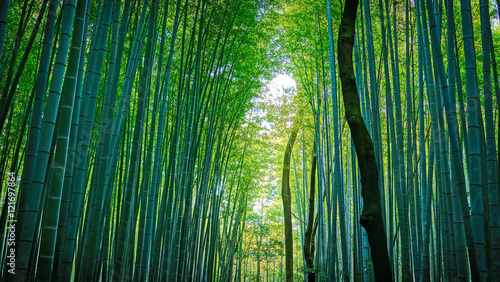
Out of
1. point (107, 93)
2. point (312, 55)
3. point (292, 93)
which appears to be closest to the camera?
point (107, 93)

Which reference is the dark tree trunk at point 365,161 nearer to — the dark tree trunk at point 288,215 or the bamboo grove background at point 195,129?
the bamboo grove background at point 195,129

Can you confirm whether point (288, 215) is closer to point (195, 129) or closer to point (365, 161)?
point (195, 129)

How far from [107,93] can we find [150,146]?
738 mm

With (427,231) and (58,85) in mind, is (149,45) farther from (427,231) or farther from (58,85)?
(427,231)

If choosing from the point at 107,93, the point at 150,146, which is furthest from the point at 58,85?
the point at 150,146

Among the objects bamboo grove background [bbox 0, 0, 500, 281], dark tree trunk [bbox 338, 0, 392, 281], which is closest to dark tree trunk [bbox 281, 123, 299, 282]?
bamboo grove background [bbox 0, 0, 500, 281]

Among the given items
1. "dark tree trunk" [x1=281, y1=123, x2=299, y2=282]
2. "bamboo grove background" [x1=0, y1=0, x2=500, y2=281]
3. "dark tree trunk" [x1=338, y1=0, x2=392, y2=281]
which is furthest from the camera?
"dark tree trunk" [x1=281, y1=123, x2=299, y2=282]

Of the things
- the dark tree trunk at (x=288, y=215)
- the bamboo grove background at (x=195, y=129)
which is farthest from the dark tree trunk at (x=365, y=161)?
the dark tree trunk at (x=288, y=215)

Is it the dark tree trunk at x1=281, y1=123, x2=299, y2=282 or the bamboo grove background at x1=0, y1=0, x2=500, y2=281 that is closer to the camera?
the bamboo grove background at x1=0, y1=0, x2=500, y2=281

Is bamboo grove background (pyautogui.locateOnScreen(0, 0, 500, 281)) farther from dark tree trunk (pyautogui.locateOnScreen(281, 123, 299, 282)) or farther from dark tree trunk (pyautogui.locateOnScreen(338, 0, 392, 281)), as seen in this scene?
dark tree trunk (pyautogui.locateOnScreen(281, 123, 299, 282))

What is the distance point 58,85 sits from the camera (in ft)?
5.68

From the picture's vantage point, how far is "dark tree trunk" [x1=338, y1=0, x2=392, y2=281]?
1934 mm

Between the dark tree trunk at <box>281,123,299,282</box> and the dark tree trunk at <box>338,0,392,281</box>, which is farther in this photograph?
the dark tree trunk at <box>281,123,299,282</box>

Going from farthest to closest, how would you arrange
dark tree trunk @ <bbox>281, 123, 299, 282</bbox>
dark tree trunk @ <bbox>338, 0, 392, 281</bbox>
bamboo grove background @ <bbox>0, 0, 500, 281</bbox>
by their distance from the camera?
dark tree trunk @ <bbox>281, 123, 299, 282</bbox> → dark tree trunk @ <bbox>338, 0, 392, 281</bbox> → bamboo grove background @ <bbox>0, 0, 500, 281</bbox>
